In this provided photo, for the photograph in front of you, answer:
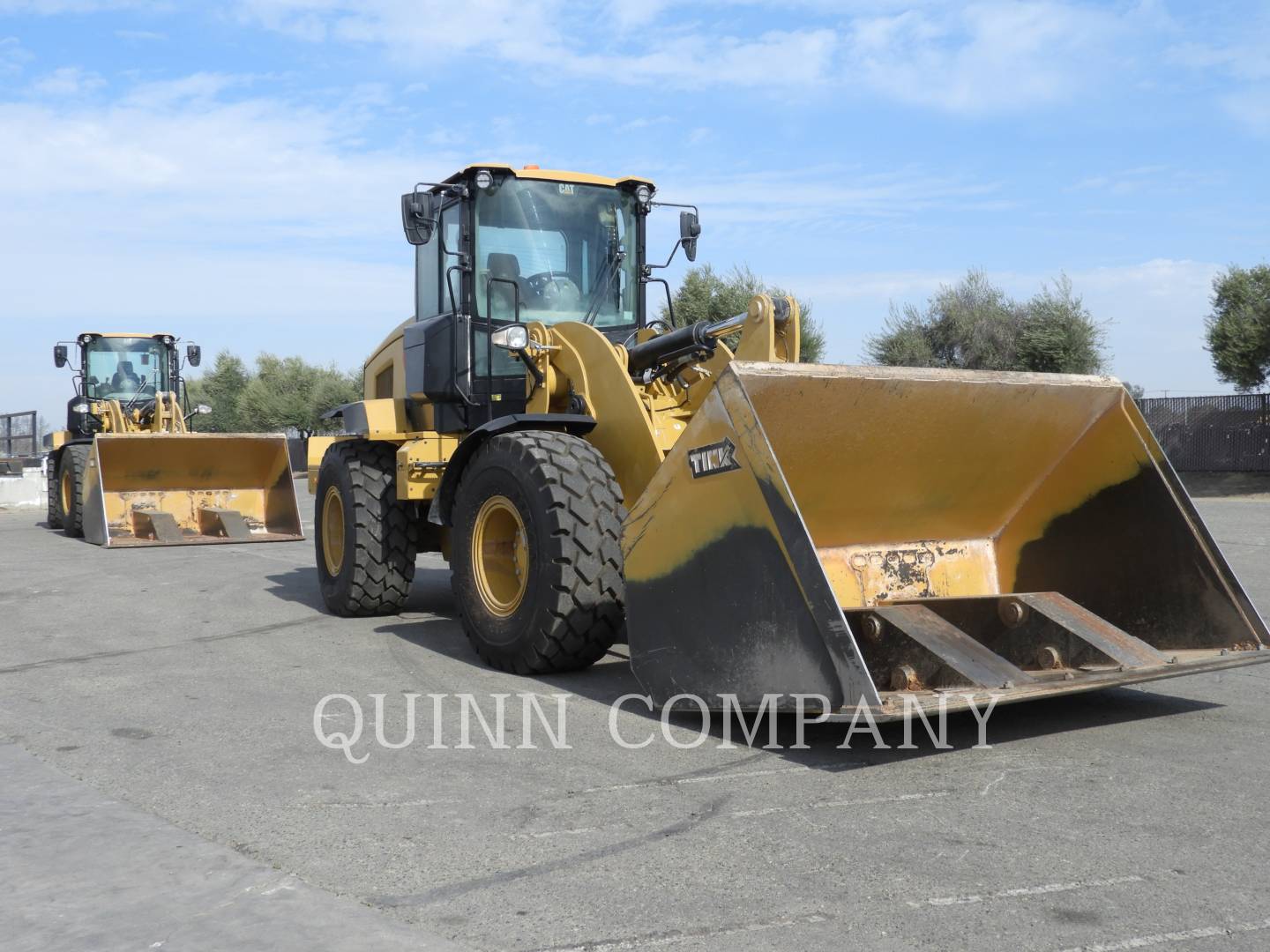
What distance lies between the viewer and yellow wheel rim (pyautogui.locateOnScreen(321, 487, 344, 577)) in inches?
352

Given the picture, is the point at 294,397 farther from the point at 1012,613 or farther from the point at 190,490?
the point at 1012,613

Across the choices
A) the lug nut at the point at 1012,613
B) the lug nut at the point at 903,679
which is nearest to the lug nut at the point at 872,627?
the lug nut at the point at 903,679

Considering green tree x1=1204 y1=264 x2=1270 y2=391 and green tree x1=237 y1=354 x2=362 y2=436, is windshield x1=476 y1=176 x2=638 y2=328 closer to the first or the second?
green tree x1=1204 y1=264 x2=1270 y2=391

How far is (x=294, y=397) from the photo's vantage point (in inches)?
2051

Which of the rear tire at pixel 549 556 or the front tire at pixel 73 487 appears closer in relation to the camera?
the rear tire at pixel 549 556

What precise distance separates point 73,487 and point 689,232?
11749 mm

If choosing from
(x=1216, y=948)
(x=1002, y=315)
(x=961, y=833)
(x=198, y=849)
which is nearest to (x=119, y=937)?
(x=198, y=849)

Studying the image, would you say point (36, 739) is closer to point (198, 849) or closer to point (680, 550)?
point (198, 849)

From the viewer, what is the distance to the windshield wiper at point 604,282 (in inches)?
310

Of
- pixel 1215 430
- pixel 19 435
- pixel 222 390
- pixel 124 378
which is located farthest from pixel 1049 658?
pixel 222 390

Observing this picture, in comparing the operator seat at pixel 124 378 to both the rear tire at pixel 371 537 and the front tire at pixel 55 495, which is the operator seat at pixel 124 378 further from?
the rear tire at pixel 371 537

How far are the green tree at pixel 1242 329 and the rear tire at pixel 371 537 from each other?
90.1ft

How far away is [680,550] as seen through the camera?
16.5 feet

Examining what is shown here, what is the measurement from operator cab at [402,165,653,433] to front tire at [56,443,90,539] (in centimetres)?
1007
